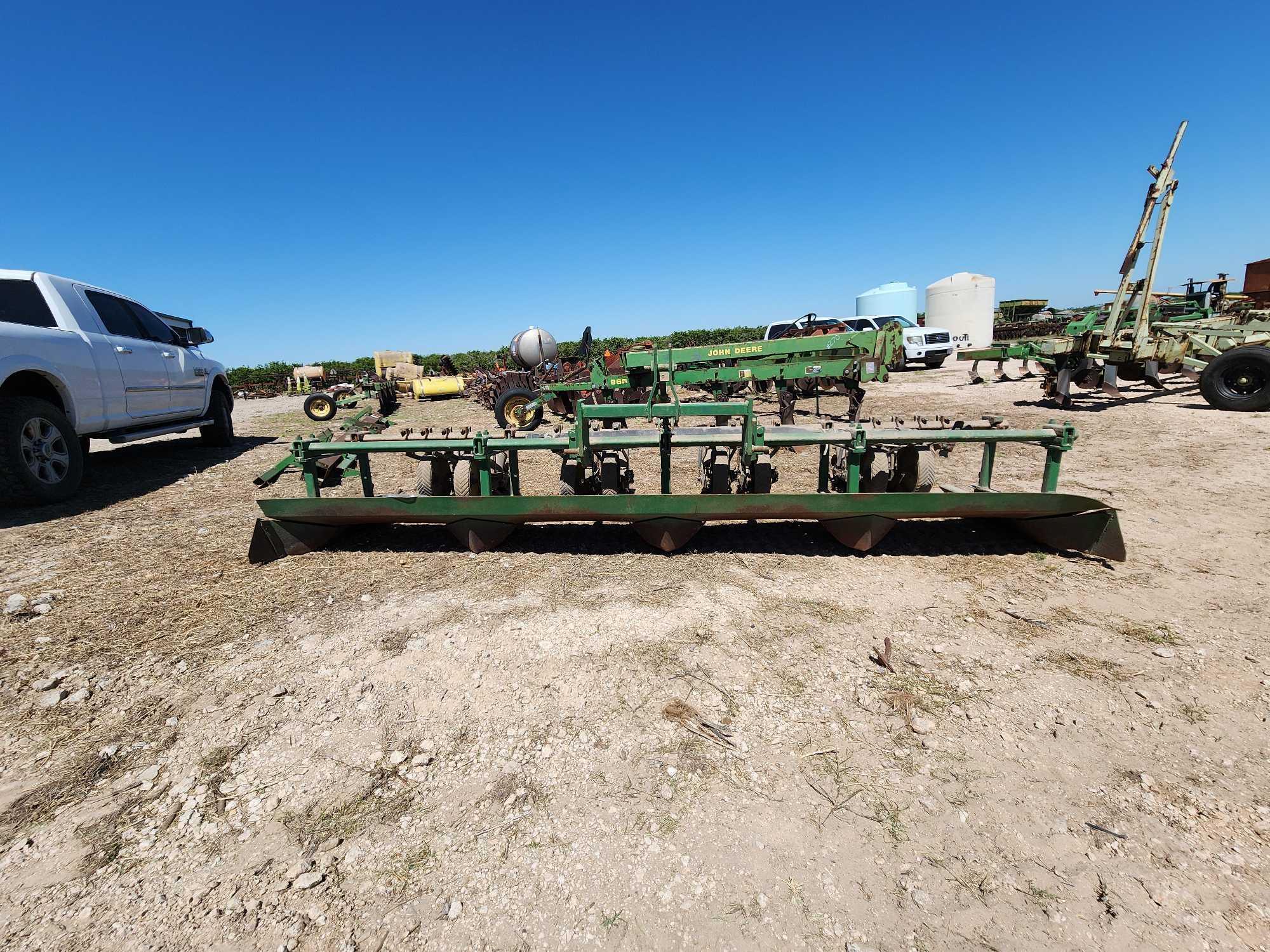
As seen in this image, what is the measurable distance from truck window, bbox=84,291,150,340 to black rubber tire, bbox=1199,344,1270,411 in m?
15.7

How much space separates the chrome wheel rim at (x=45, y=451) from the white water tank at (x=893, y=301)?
3225 cm

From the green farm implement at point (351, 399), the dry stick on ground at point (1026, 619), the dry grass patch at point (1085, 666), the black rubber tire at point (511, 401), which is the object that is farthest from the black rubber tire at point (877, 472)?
the green farm implement at point (351, 399)

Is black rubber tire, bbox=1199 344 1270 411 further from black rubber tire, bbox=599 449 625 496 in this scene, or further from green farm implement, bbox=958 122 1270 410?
black rubber tire, bbox=599 449 625 496

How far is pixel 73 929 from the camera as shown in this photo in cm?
156

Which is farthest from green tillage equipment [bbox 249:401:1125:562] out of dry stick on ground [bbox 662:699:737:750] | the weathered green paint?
dry stick on ground [bbox 662:699:737:750]

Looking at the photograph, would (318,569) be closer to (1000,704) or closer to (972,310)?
(1000,704)

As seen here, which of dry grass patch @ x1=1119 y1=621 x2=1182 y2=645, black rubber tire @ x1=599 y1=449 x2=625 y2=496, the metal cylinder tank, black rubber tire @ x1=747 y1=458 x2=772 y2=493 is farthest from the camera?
the metal cylinder tank

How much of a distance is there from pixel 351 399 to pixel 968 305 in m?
30.2

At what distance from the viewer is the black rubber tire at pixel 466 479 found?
15.1 feet

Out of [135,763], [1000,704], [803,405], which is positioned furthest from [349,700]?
[803,405]

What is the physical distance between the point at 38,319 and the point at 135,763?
5.59 meters

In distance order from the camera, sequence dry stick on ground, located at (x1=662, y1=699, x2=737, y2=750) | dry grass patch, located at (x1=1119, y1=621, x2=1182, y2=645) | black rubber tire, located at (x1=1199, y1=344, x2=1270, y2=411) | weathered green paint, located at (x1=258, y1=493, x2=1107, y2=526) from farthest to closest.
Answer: black rubber tire, located at (x1=1199, y1=344, x2=1270, y2=411) < weathered green paint, located at (x1=258, y1=493, x2=1107, y2=526) < dry grass patch, located at (x1=1119, y1=621, x2=1182, y2=645) < dry stick on ground, located at (x1=662, y1=699, x2=737, y2=750)

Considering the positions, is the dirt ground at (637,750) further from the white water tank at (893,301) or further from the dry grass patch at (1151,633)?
the white water tank at (893,301)

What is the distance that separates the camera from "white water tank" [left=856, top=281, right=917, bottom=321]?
30.1m
